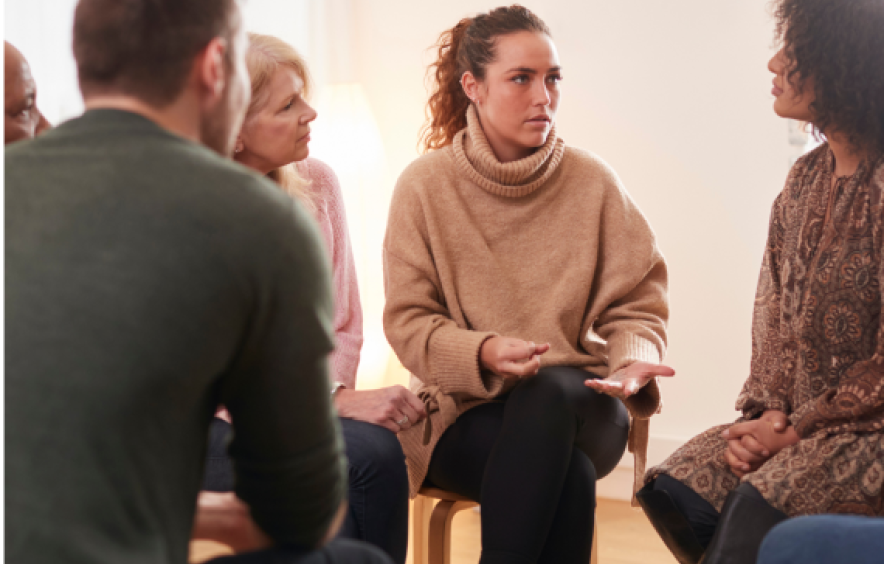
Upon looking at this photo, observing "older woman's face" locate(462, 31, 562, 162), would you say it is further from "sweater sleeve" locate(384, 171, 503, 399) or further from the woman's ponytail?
"sweater sleeve" locate(384, 171, 503, 399)

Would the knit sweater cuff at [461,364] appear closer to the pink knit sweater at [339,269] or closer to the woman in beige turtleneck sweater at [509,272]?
the woman in beige turtleneck sweater at [509,272]

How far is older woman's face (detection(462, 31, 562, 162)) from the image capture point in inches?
67.3

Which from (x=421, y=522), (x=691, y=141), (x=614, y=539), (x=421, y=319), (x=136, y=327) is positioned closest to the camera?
(x=136, y=327)

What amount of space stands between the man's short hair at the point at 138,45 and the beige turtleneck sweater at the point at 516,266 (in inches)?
37.9

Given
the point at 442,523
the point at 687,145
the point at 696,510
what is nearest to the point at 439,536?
the point at 442,523

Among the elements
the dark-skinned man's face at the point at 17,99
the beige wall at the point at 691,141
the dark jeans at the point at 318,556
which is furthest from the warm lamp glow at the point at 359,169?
the dark jeans at the point at 318,556

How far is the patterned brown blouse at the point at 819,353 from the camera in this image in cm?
122

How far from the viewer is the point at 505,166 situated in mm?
1703

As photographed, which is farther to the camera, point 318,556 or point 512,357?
point 512,357

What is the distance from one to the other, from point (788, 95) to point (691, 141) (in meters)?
1.10

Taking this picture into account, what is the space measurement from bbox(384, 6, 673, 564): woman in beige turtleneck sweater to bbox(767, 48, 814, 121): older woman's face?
15.9 inches

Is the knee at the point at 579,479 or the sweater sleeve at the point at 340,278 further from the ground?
the sweater sleeve at the point at 340,278

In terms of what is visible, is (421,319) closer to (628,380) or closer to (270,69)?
(628,380)

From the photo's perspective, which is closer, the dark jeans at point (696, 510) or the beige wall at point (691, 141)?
the dark jeans at point (696, 510)
